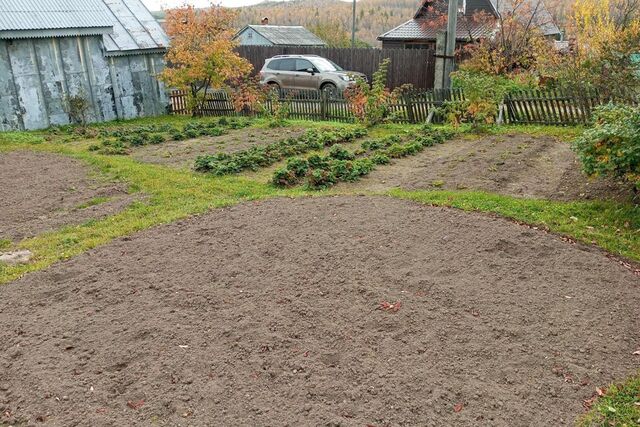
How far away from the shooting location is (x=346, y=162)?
959 centimetres

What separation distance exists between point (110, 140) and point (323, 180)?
653 cm

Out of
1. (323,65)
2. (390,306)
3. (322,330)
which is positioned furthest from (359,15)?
(322,330)

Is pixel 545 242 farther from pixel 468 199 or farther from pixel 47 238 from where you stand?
pixel 47 238

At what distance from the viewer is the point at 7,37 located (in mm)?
14070

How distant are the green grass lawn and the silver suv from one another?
1113cm

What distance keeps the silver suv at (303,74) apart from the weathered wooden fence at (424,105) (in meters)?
3.30

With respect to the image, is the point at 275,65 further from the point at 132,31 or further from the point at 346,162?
the point at 346,162

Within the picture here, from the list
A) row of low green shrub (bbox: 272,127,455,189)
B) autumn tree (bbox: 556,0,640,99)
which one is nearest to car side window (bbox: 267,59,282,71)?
autumn tree (bbox: 556,0,640,99)

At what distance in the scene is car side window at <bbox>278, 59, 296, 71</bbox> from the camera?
21125 millimetres

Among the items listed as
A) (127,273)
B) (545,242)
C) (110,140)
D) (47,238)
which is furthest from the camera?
(110,140)

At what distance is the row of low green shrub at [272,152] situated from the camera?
10.0 m

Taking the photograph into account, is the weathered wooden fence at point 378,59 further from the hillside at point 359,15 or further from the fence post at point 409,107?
the hillside at point 359,15

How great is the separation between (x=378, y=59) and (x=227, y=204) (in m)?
16.4

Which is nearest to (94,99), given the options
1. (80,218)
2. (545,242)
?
(80,218)
